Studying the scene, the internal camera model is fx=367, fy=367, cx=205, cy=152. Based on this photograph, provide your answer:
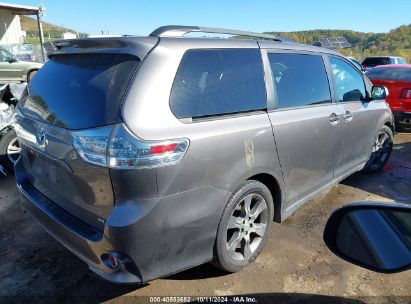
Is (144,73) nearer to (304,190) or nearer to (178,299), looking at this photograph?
(178,299)

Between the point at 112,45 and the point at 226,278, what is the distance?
78.4 inches

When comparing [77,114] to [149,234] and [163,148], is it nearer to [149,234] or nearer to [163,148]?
[163,148]

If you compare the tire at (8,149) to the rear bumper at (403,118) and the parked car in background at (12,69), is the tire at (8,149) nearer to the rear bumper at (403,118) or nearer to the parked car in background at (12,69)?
the rear bumper at (403,118)

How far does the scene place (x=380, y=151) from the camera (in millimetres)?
5379

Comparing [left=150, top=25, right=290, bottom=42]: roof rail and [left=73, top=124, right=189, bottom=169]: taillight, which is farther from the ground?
[left=150, top=25, right=290, bottom=42]: roof rail

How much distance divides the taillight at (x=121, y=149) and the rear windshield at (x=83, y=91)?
0.08 meters

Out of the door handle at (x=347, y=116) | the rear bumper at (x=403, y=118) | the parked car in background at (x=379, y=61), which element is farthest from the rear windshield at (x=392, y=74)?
the parked car in background at (x=379, y=61)

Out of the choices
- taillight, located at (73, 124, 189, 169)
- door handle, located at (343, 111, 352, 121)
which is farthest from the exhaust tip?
door handle, located at (343, 111, 352, 121)

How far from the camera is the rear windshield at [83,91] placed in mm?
2256

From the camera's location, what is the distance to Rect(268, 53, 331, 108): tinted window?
10.6ft

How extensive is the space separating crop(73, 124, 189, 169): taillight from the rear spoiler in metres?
0.54

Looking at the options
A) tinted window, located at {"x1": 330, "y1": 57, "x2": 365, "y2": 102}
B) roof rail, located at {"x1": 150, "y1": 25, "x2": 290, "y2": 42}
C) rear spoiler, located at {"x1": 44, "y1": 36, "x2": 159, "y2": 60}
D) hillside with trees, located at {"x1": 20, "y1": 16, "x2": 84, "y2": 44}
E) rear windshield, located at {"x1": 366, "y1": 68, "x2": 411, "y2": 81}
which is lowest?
hillside with trees, located at {"x1": 20, "y1": 16, "x2": 84, "y2": 44}
